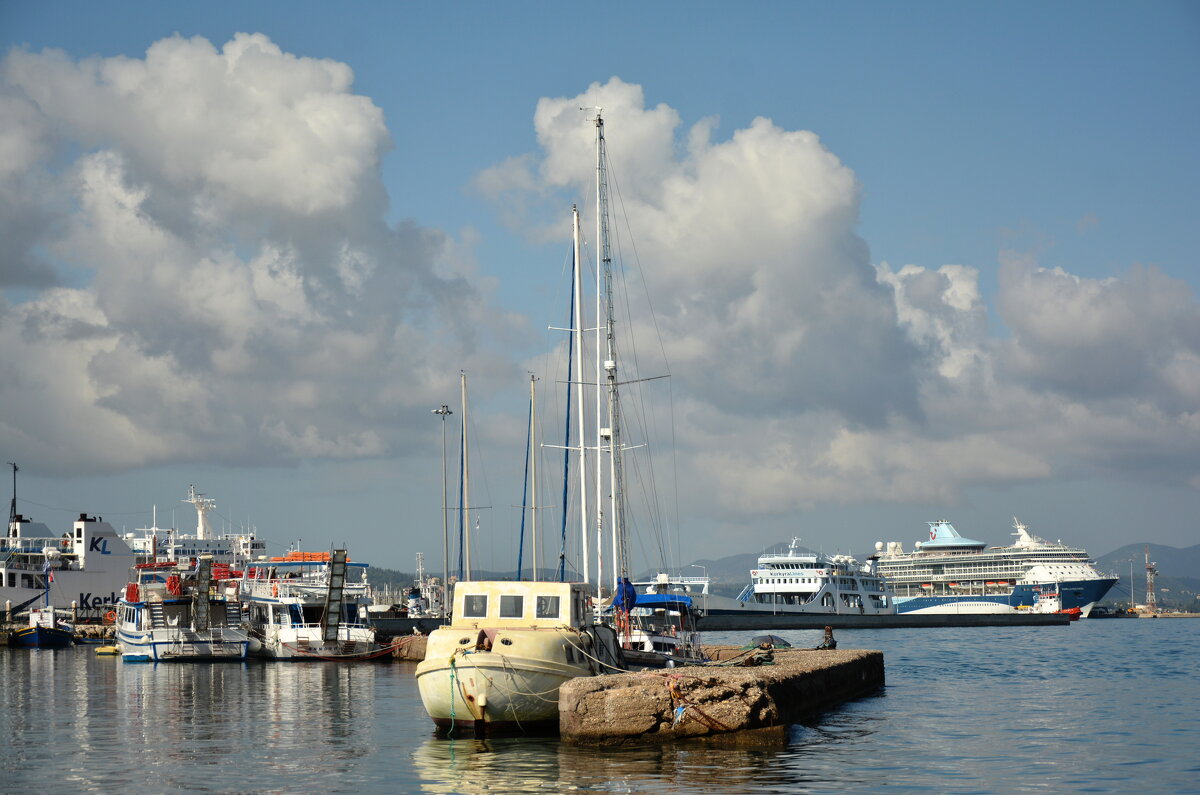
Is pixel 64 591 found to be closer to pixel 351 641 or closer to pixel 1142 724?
pixel 351 641

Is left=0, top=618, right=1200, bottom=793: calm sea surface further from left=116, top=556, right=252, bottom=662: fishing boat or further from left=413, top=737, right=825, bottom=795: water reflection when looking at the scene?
left=116, top=556, right=252, bottom=662: fishing boat

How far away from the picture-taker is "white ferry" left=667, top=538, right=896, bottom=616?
137 m

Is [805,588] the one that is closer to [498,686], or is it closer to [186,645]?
[186,645]

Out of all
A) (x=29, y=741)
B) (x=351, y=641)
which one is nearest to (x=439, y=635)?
(x=29, y=741)

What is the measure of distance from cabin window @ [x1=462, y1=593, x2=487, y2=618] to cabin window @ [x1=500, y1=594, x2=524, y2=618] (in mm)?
415

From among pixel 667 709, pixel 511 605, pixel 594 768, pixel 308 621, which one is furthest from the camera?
pixel 308 621

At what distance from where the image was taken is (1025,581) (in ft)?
552

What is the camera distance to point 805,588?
454 feet

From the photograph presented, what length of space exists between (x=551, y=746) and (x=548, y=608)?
4370 mm

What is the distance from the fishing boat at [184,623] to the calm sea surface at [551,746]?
15340 millimetres

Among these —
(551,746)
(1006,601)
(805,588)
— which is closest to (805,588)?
(805,588)

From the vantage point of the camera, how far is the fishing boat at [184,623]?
5956cm

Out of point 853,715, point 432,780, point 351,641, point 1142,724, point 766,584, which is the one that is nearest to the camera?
point 432,780

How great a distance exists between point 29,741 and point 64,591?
8497 centimetres
